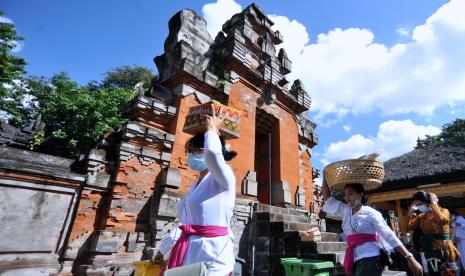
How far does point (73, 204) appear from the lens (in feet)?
16.5

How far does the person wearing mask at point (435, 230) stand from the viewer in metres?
4.75

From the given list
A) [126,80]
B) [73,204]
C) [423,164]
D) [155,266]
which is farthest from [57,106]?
[423,164]

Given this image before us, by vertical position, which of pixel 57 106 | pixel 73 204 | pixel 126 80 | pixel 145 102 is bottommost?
pixel 73 204

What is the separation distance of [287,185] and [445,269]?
4.36 m

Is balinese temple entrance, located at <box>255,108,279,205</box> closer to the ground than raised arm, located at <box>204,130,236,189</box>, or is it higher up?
higher up

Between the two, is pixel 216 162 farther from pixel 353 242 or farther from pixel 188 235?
pixel 353 242

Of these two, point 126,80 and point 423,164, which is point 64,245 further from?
point 126,80

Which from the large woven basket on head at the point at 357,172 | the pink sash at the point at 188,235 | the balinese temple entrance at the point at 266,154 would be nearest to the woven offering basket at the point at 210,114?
the pink sash at the point at 188,235

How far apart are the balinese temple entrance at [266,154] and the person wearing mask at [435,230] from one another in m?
4.13

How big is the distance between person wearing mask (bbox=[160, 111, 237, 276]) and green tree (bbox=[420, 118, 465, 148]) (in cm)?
3665

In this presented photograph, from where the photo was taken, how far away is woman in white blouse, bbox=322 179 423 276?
2.98 metres

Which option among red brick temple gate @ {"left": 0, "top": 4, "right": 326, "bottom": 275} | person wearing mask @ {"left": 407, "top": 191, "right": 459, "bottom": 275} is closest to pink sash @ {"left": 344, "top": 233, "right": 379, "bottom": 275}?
person wearing mask @ {"left": 407, "top": 191, "right": 459, "bottom": 275}

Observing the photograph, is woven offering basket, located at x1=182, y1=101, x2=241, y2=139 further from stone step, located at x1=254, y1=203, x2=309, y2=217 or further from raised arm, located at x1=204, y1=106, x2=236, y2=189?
stone step, located at x1=254, y1=203, x2=309, y2=217

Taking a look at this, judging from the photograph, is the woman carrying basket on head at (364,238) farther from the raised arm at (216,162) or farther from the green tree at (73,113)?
the green tree at (73,113)
